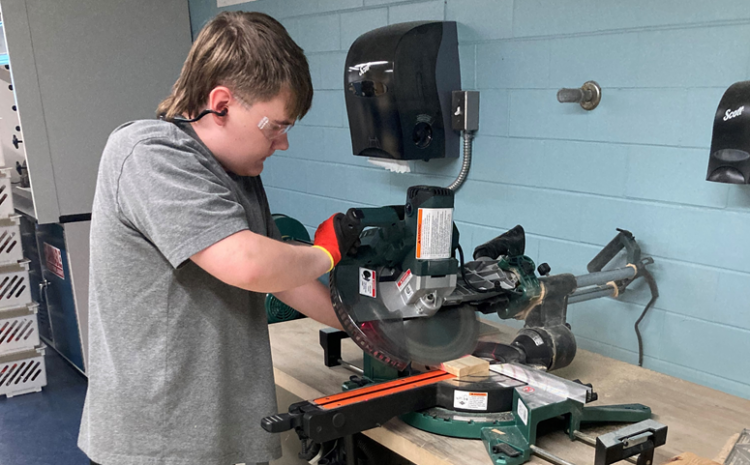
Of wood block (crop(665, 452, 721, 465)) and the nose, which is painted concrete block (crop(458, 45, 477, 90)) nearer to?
the nose

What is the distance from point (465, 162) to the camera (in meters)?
2.08

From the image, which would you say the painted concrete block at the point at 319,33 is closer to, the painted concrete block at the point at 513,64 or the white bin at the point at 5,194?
the painted concrete block at the point at 513,64

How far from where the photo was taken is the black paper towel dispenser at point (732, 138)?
133 centimetres

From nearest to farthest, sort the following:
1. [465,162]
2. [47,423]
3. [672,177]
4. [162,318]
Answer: [162,318] < [672,177] < [465,162] < [47,423]

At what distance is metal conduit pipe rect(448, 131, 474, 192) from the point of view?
2.05 metres

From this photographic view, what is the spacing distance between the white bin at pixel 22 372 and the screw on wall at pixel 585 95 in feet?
9.52

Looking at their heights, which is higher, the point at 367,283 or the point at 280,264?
the point at 280,264

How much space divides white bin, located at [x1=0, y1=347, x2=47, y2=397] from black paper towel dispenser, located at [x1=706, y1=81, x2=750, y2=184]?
126 inches

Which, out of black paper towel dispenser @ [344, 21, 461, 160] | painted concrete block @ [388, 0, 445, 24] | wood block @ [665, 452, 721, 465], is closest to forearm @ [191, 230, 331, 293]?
wood block @ [665, 452, 721, 465]

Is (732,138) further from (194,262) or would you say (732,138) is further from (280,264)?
(194,262)

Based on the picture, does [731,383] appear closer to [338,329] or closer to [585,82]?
[585,82]

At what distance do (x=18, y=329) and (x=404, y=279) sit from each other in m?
2.69

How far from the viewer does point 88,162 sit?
3.12 m

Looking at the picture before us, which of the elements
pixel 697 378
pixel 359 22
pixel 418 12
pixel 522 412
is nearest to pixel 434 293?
pixel 522 412
